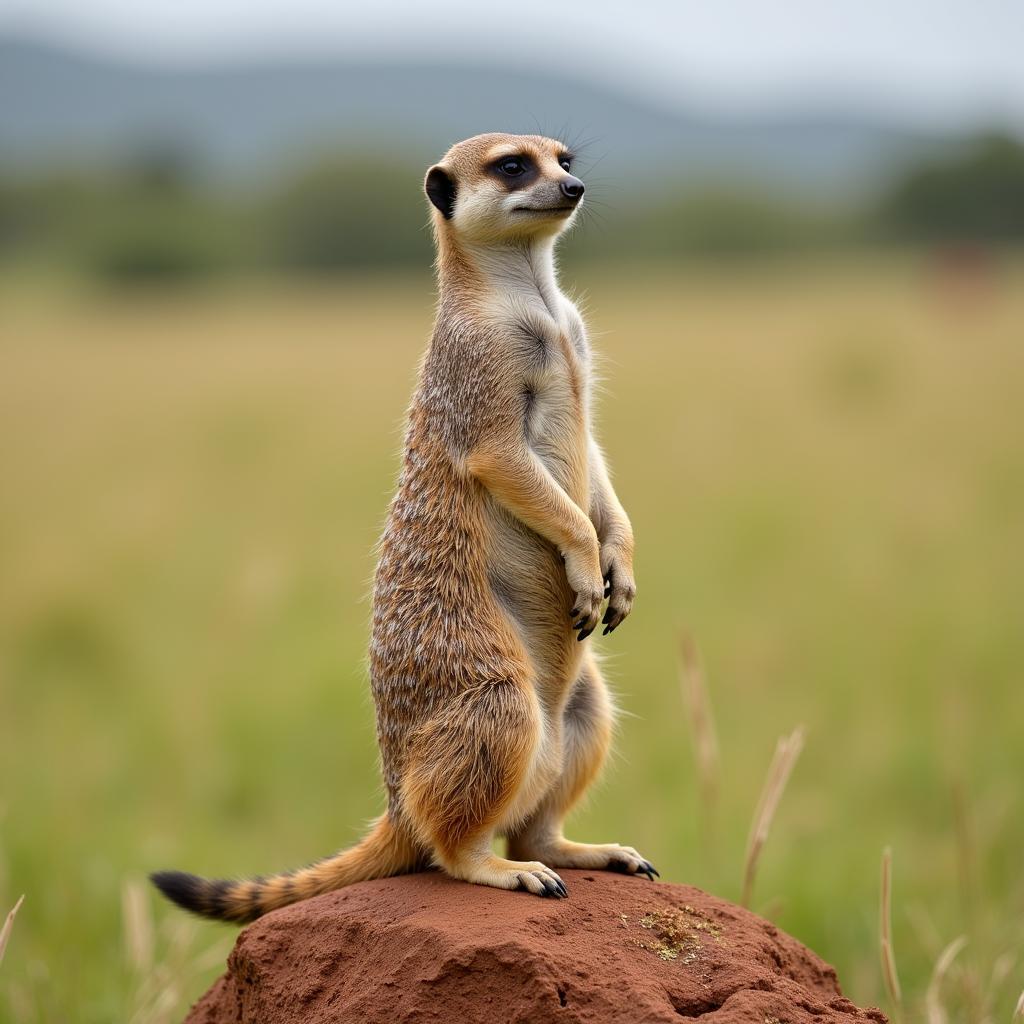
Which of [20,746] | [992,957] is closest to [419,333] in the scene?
[20,746]

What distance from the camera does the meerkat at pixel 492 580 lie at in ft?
12.6

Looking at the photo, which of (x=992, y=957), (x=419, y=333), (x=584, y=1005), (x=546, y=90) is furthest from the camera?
(x=546, y=90)

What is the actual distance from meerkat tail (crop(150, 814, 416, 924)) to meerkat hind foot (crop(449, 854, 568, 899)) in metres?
0.29

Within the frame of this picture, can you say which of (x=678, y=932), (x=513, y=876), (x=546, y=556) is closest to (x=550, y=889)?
(x=513, y=876)

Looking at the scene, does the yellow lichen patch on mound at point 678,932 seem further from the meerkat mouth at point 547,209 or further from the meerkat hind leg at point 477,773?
the meerkat mouth at point 547,209

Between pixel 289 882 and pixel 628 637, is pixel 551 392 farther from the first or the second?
pixel 628 637

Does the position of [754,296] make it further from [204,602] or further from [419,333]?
[204,602]

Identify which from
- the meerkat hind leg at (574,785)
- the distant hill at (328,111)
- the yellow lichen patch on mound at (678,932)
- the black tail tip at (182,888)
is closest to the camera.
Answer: the yellow lichen patch on mound at (678,932)

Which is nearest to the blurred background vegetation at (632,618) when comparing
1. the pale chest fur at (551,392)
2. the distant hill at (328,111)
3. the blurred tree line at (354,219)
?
the pale chest fur at (551,392)

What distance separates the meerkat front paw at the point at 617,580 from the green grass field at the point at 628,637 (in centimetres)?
84

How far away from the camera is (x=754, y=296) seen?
3684 centimetres

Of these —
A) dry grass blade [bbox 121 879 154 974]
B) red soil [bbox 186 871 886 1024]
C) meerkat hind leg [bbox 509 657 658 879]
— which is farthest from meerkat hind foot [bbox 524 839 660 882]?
dry grass blade [bbox 121 879 154 974]

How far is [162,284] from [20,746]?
47.4 metres

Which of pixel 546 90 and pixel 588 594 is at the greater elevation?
pixel 546 90
